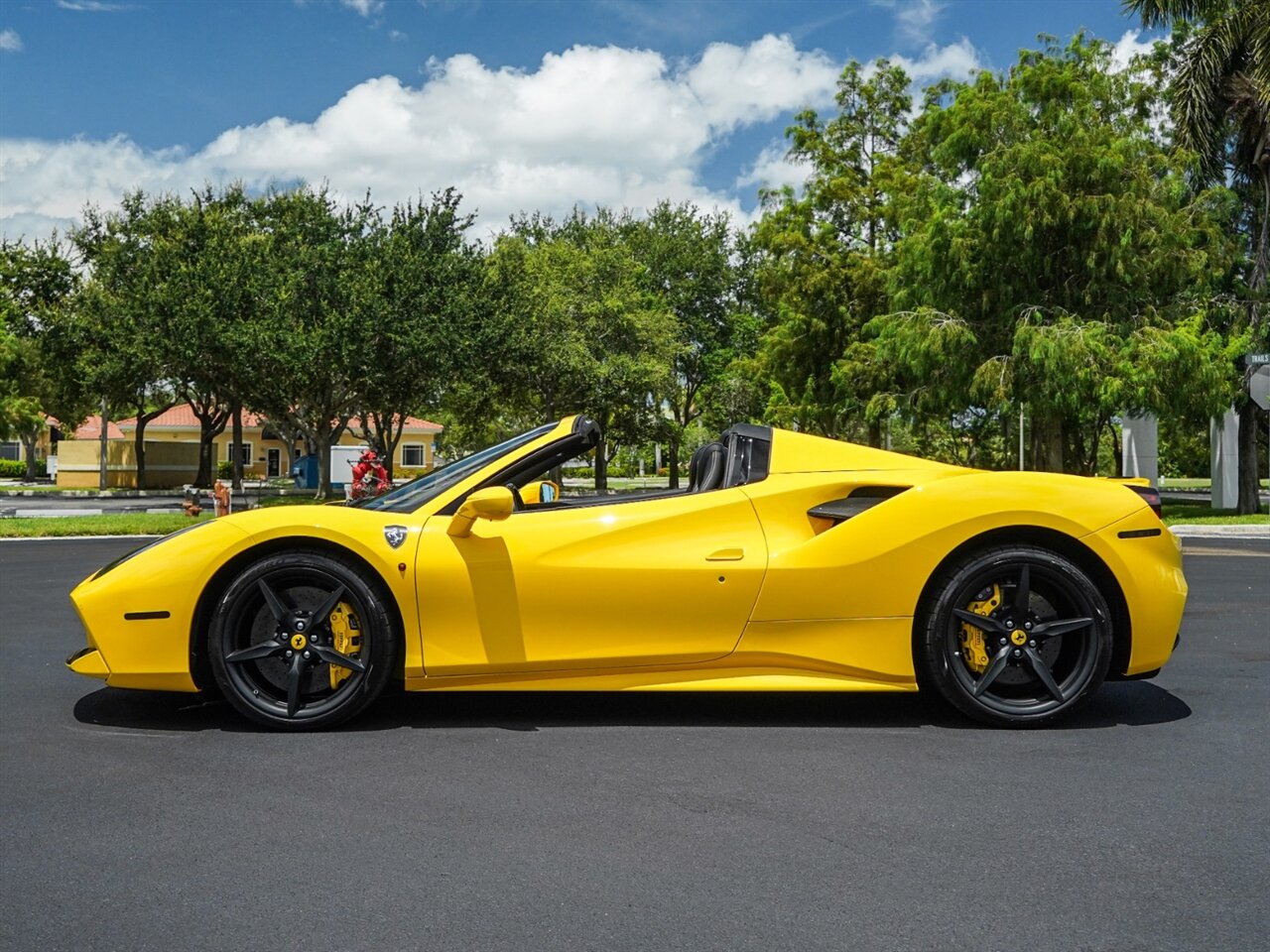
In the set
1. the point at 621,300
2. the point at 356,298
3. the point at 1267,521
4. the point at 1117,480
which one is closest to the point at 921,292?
the point at 1267,521

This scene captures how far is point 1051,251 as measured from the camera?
26.2 metres

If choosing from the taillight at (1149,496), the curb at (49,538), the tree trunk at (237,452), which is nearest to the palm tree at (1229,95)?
the curb at (49,538)

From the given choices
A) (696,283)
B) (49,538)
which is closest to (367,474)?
(49,538)

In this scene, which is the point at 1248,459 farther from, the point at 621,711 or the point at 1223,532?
the point at 621,711

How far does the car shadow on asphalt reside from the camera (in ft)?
16.6

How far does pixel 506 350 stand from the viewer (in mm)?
33500

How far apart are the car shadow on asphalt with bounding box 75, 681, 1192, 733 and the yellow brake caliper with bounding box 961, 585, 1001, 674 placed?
0.90 feet

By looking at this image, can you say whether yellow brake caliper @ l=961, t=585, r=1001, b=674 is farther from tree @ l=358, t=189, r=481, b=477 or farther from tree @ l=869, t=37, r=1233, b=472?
tree @ l=358, t=189, r=481, b=477

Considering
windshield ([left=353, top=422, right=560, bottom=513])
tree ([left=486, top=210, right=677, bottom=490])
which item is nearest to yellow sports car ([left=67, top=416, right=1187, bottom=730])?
windshield ([left=353, top=422, right=560, bottom=513])

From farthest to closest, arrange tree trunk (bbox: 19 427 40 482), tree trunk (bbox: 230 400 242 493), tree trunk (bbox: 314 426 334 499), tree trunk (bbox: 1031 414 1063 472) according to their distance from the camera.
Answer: tree trunk (bbox: 19 427 40 482) < tree trunk (bbox: 230 400 242 493) < tree trunk (bbox: 314 426 334 499) < tree trunk (bbox: 1031 414 1063 472)

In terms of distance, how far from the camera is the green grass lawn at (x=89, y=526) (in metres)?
20.9

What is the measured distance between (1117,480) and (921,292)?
23.5 m

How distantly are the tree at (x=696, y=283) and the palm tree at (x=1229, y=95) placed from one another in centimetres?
2728

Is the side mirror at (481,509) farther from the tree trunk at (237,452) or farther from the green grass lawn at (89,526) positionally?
the tree trunk at (237,452)
